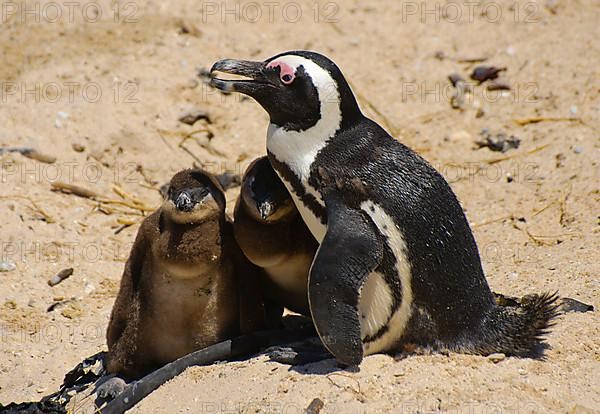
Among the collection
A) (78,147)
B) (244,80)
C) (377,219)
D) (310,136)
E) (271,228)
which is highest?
(244,80)

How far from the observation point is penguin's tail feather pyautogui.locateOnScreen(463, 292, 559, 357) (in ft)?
13.4

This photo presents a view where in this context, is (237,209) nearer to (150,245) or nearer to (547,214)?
(150,245)

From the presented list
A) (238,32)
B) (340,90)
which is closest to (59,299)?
(340,90)

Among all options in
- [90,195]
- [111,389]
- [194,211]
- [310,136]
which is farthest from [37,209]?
[310,136]

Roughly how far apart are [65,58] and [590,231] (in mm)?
4233

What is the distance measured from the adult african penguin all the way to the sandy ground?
0.39 feet

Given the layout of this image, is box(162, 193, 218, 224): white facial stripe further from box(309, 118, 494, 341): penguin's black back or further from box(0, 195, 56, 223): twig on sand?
box(0, 195, 56, 223): twig on sand

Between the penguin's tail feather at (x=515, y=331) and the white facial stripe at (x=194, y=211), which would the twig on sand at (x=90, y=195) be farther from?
the penguin's tail feather at (x=515, y=331)

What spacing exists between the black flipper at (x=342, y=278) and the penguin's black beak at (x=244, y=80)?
2.08ft

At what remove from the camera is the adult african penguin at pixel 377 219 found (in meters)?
3.84

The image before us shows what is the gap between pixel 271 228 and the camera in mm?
4141

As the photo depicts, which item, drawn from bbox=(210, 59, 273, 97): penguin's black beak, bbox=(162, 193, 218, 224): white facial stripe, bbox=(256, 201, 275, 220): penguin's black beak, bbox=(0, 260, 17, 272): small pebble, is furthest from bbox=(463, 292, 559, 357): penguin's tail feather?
bbox=(0, 260, 17, 272): small pebble

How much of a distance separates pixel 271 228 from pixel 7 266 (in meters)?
2.21

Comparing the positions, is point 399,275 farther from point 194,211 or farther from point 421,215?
point 194,211
